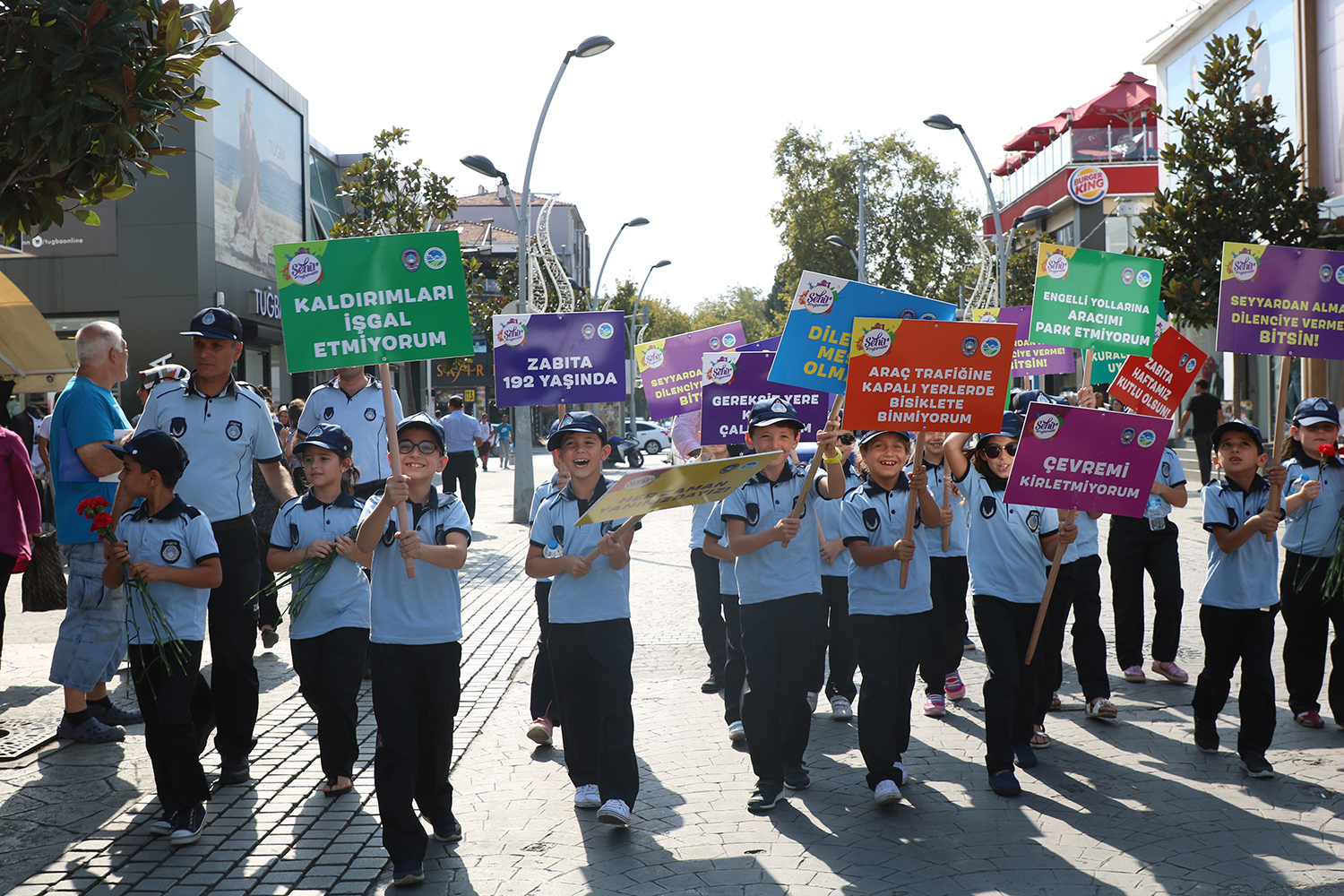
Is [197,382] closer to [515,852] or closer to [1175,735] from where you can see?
[515,852]

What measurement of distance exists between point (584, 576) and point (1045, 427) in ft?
7.60

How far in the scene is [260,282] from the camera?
31125mm

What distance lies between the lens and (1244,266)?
276 inches

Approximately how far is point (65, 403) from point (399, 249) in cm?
230

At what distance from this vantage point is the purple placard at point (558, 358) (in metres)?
8.89

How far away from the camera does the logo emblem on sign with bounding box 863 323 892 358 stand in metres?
5.64

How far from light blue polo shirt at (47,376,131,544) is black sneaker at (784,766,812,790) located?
393cm

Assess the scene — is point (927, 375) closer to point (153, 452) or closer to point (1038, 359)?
point (153, 452)

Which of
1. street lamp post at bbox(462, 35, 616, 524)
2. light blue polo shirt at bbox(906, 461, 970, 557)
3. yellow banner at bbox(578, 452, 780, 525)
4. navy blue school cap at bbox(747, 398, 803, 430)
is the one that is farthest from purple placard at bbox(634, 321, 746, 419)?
street lamp post at bbox(462, 35, 616, 524)

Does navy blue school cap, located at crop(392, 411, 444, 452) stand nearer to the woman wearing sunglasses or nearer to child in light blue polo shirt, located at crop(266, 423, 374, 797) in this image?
child in light blue polo shirt, located at crop(266, 423, 374, 797)

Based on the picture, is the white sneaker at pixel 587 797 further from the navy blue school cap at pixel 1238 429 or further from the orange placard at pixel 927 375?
the navy blue school cap at pixel 1238 429

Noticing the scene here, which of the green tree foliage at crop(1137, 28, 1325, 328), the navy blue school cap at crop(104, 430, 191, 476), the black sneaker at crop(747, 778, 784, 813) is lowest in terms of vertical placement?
the black sneaker at crop(747, 778, 784, 813)

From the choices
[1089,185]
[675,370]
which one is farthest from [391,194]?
[1089,185]

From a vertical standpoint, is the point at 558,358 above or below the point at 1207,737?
above
